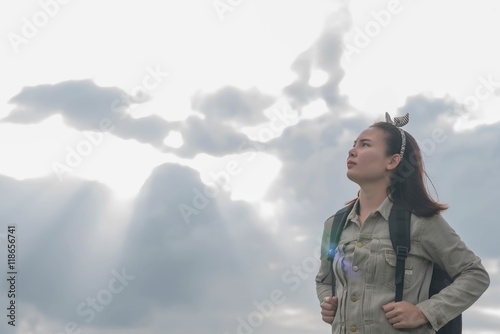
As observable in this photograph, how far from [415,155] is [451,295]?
1395mm

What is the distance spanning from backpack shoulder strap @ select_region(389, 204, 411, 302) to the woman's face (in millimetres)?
358

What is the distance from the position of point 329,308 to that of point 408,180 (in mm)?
1445

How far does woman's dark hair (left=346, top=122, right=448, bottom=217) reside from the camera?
5168mm

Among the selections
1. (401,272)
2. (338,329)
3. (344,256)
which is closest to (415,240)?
(401,272)

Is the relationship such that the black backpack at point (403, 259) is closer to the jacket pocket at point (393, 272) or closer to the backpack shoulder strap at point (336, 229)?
the jacket pocket at point (393, 272)

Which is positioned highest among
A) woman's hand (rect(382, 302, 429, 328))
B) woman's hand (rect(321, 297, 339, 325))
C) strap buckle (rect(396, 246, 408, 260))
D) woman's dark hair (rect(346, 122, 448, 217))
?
woman's dark hair (rect(346, 122, 448, 217))

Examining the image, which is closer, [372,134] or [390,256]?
[390,256]

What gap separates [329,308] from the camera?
17.0 ft

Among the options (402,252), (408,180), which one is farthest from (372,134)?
(402,252)

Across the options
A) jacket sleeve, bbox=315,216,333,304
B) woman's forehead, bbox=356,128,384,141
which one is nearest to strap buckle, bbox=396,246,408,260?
jacket sleeve, bbox=315,216,333,304

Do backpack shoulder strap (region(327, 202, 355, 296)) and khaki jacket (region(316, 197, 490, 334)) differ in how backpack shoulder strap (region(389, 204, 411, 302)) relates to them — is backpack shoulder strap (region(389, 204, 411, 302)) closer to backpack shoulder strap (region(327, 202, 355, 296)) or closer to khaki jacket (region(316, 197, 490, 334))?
khaki jacket (region(316, 197, 490, 334))

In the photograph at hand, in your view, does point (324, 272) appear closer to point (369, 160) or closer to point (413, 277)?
point (413, 277)

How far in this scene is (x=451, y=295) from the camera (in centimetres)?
484

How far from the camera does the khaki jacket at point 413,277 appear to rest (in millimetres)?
4797
